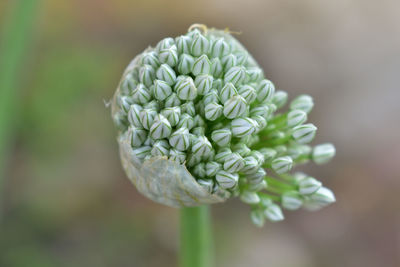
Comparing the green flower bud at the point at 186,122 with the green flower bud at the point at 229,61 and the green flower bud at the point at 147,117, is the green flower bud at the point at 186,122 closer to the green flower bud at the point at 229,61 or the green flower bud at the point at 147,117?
the green flower bud at the point at 147,117

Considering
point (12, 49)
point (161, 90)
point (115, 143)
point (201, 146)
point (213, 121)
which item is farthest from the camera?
point (115, 143)

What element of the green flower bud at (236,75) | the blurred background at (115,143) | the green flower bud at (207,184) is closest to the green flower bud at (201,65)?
the green flower bud at (236,75)

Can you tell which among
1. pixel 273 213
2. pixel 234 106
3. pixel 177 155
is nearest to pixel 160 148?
pixel 177 155

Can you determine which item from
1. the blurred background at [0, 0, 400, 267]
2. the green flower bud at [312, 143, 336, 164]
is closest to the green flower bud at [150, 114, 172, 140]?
the green flower bud at [312, 143, 336, 164]

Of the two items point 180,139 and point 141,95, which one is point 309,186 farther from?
point 141,95

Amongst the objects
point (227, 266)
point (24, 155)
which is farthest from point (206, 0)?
point (227, 266)
